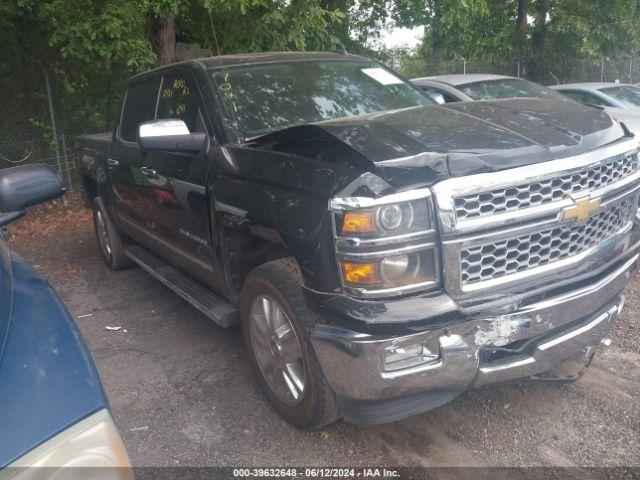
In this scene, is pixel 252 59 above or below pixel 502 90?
above

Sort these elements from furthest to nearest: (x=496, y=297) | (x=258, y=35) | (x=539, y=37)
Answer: (x=539, y=37) < (x=258, y=35) < (x=496, y=297)

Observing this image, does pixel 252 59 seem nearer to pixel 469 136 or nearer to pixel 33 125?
pixel 469 136

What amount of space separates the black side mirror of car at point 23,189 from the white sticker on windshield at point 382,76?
257 cm

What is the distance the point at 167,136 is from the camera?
11.0ft

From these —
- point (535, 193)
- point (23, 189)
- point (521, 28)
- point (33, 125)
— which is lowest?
point (33, 125)

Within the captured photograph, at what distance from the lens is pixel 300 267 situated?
2650 mm

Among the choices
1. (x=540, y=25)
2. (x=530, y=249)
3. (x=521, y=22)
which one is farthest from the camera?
(x=521, y=22)

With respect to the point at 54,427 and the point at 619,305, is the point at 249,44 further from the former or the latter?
the point at 54,427

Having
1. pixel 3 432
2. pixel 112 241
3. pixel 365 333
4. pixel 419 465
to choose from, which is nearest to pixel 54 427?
pixel 3 432

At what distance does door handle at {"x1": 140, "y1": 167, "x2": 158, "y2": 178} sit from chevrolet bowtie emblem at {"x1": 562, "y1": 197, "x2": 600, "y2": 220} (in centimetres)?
277

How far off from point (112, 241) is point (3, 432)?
4.79 m

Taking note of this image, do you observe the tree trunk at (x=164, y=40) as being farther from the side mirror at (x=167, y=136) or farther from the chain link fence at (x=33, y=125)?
the side mirror at (x=167, y=136)

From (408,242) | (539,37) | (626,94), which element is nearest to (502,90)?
(626,94)

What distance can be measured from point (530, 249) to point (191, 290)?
7.57 feet
